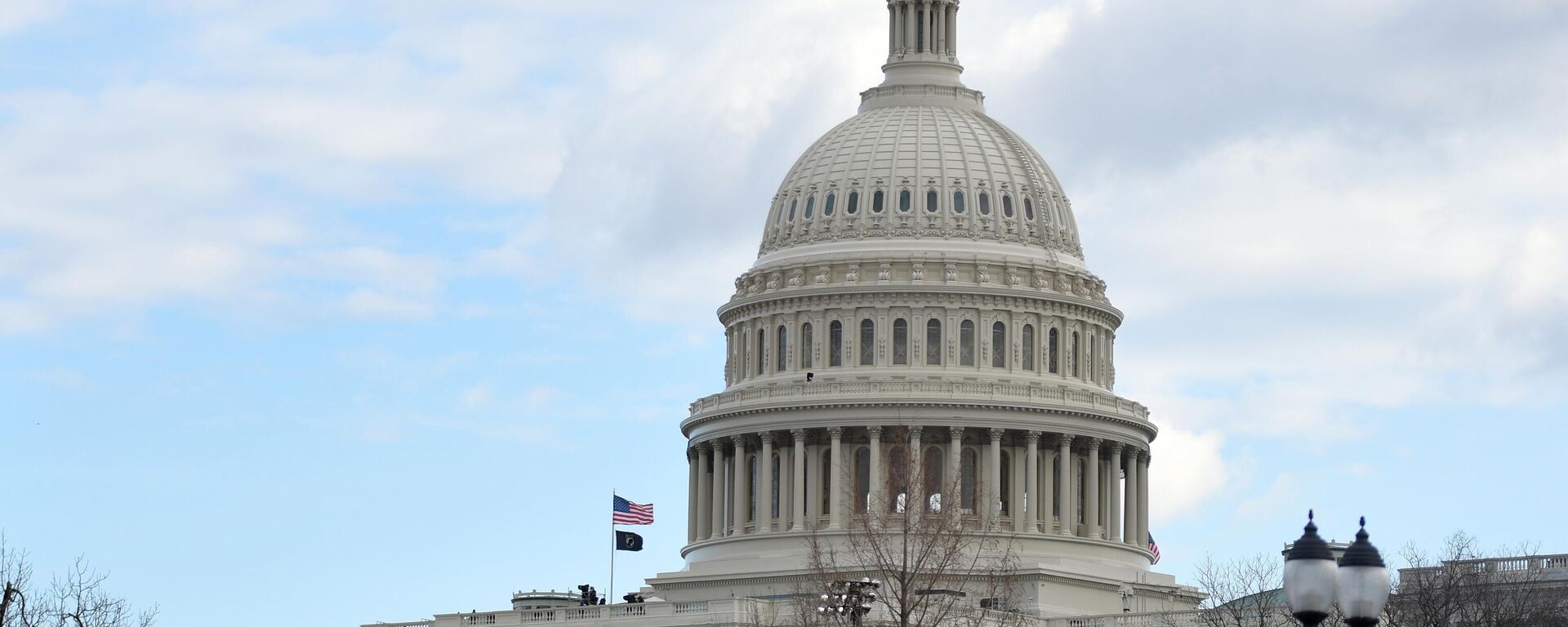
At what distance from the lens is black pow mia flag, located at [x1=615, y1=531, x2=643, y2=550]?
138 meters

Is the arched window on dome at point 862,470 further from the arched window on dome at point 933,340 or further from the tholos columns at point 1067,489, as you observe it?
the tholos columns at point 1067,489

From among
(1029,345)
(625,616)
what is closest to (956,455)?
(1029,345)

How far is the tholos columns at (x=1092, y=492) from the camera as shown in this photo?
145250 millimetres

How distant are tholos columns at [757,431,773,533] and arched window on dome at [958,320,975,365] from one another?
32.2ft

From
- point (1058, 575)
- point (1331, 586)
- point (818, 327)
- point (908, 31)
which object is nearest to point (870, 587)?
point (1331, 586)

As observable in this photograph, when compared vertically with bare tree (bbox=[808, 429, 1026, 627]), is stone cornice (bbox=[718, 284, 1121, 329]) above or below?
above

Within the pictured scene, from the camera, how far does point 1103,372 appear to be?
150750 mm

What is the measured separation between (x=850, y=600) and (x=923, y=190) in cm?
6810

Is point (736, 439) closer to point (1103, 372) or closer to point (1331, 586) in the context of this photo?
point (1103, 372)

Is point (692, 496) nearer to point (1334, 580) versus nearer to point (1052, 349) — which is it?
point (1052, 349)

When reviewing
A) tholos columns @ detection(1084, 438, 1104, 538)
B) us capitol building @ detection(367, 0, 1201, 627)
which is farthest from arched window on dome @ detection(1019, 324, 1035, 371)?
tholos columns @ detection(1084, 438, 1104, 538)

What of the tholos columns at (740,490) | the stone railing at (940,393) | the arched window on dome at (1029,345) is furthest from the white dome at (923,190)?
the tholos columns at (740,490)

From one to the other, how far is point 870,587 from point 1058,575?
5698cm

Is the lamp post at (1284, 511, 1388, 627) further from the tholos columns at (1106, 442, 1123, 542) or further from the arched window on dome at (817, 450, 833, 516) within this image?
the tholos columns at (1106, 442, 1123, 542)
